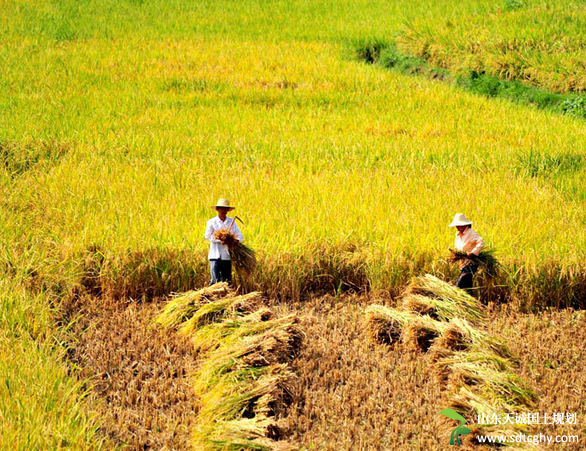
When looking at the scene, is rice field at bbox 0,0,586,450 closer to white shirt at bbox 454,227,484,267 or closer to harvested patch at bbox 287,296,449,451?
harvested patch at bbox 287,296,449,451

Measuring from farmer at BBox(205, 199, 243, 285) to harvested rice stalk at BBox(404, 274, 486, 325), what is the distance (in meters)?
1.19

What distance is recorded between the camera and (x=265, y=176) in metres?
6.38

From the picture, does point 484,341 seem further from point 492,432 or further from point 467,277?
point 492,432

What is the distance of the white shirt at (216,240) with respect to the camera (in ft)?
13.9

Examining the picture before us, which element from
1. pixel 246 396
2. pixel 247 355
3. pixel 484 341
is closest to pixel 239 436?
pixel 246 396

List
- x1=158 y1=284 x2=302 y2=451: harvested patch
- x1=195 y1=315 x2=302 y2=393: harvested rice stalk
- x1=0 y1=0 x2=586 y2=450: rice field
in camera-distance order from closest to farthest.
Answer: x1=158 y1=284 x2=302 y2=451: harvested patch < x1=195 y1=315 x2=302 y2=393: harvested rice stalk < x1=0 y1=0 x2=586 y2=450: rice field

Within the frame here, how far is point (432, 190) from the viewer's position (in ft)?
20.0

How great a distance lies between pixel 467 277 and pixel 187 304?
1.84 meters

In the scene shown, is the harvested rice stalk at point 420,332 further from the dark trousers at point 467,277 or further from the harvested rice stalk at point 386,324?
the dark trousers at point 467,277

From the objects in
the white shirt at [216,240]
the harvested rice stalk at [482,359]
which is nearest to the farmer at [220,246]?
the white shirt at [216,240]

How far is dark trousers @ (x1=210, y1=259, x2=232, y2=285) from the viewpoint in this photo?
14.5 ft

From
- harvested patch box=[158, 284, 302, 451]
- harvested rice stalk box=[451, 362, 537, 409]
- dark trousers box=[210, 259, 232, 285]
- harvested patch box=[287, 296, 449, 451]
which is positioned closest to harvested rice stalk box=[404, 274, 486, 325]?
harvested patch box=[287, 296, 449, 451]

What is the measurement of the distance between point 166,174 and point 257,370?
3.12 metres

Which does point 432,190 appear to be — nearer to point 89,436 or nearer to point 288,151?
point 288,151
